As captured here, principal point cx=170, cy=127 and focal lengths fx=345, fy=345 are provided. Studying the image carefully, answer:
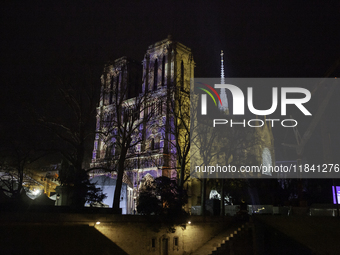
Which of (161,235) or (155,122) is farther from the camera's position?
(155,122)

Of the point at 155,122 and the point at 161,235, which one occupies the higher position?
the point at 155,122

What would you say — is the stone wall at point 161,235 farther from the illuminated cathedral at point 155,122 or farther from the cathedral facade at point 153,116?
the cathedral facade at point 153,116

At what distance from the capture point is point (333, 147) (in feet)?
147

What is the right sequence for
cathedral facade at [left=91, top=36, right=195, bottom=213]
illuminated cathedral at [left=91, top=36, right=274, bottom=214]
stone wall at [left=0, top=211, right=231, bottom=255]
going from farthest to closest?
cathedral facade at [left=91, top=36, right=195, bottom=213], illuminated cathedral at [left=91, top=36, right=274, bottom=214], stone wall at [left=0, top=211, right=231, bottom=255]

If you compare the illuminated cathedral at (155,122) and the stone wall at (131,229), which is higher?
the illuminated cathedral at (155,122)

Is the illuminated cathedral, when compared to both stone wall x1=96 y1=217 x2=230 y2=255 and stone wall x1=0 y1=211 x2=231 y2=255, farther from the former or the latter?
stone wall x1=0 y1=211 x2=231 y2=255

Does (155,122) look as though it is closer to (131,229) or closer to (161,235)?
(161,235)

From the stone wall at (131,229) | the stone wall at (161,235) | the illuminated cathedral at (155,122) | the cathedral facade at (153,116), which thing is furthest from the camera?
the cathedral facade at (153,116)

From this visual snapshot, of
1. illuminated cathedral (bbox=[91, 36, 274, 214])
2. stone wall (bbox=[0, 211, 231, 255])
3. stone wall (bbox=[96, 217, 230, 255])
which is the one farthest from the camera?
illuminated cathedral (bbox=[91, 36, 274, 214])

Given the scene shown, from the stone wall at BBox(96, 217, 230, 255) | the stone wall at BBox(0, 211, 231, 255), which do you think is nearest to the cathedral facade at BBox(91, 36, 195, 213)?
the stone wall at BBox(96, 217, 230, 255)

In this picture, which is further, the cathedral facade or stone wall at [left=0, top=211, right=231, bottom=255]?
the cathedral facade

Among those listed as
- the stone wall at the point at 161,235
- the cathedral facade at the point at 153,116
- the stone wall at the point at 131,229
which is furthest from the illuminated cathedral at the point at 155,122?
the stone wall at the point at 131,229

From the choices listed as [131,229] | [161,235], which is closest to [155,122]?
[161,235]

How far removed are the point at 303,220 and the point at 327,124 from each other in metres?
24.4
